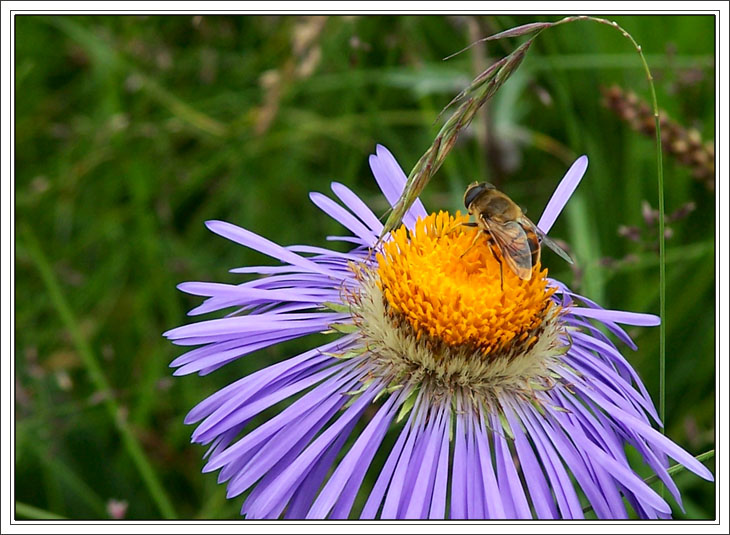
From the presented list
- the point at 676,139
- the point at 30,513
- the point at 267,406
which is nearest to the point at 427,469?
the point at 267,406

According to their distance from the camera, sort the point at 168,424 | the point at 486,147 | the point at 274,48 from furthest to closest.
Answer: the point at 274,48 → the point at 486,147 → the point at 168,424

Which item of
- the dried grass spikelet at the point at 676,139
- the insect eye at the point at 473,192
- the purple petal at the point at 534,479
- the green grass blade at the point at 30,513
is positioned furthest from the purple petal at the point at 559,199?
the green grass blade at the point at 30,513

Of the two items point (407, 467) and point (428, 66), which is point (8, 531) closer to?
point (407, 467)

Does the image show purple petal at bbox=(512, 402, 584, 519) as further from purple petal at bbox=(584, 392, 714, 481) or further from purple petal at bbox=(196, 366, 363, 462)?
purple petal at bbox=(196, 366, 363, 462)

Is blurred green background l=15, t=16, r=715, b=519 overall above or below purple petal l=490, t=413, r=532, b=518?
above

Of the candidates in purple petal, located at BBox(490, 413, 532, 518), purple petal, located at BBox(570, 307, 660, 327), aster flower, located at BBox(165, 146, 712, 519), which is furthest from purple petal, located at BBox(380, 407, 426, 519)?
purple petal, located at BBox(570, 307, 660, 327)

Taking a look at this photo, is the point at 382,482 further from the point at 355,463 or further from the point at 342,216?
the point at 342,216

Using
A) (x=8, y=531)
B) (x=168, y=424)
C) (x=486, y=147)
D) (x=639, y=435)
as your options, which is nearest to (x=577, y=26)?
(x=486, y=147)
